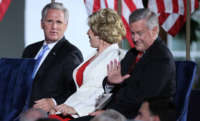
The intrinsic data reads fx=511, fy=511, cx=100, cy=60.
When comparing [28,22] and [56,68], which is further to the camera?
[28,22]

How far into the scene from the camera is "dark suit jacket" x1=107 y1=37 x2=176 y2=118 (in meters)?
3.21

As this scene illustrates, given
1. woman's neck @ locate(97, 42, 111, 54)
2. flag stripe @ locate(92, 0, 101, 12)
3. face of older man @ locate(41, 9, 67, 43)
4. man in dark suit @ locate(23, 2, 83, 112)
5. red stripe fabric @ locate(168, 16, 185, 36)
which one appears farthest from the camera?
red stripe fabric @ locate(168, 16, 185, 36)

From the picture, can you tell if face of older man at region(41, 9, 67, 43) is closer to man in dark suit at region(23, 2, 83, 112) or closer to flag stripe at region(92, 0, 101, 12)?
man in dark suit at region(23, 2, 83, 112)

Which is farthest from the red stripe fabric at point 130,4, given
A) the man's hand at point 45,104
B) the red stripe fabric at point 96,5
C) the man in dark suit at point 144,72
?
the man in dark suit at point 144,72

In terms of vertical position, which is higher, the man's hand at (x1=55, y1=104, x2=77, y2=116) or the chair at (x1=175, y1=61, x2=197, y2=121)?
the chair at (x1=175, y1=61, x2=197, y2=121)

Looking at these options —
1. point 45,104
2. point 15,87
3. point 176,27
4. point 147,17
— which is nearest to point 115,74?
point 147,17

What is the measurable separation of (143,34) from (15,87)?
1.24m

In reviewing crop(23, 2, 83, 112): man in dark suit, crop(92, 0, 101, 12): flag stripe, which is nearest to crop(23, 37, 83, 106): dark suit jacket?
crop(23, 2, 83, 112): man in dark suit

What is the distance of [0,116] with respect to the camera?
158 inches

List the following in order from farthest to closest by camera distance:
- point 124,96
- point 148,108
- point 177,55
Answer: point 177,55 < point 124,96 < point 148,108

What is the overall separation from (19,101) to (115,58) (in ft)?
2.77

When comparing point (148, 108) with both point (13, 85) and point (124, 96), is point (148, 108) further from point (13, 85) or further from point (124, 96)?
point (13, 85)

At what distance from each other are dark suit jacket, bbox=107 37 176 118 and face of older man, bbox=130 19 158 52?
0.14 ft

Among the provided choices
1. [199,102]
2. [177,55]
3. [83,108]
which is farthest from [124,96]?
[177,55]
